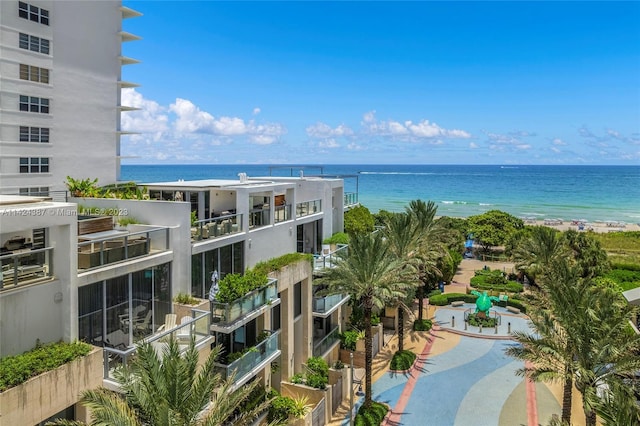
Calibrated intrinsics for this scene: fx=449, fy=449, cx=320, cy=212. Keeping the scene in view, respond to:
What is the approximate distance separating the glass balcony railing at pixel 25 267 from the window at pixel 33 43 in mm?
20657

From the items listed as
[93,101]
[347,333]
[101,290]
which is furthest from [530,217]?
[101,290]

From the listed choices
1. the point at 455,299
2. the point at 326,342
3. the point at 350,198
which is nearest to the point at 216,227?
the point at 326,342

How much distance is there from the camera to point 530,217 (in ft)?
337

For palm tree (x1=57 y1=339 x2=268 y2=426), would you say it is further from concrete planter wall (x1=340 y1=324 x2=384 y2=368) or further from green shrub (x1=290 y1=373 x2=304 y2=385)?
concrete planter wall (x1=340 y1=324 x2=384 y2=368)

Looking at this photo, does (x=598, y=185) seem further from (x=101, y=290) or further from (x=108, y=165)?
(x=101, y=290)

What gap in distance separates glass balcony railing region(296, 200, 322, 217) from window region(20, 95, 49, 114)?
56.1ft

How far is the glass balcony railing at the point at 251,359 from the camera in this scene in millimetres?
15586

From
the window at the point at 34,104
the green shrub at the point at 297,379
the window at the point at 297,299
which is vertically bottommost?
the green shrub at the point at 297,379

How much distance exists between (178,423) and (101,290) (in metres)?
5.36

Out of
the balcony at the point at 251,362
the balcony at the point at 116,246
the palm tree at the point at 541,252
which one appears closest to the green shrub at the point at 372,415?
the balcony at the point at 251,362

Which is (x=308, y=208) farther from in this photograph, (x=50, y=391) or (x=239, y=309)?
(x=50, y=391)

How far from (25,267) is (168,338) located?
4304 millimetres

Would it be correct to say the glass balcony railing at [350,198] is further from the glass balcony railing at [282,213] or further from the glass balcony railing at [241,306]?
the glass balcony railing at [241,306]

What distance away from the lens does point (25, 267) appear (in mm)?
11148
